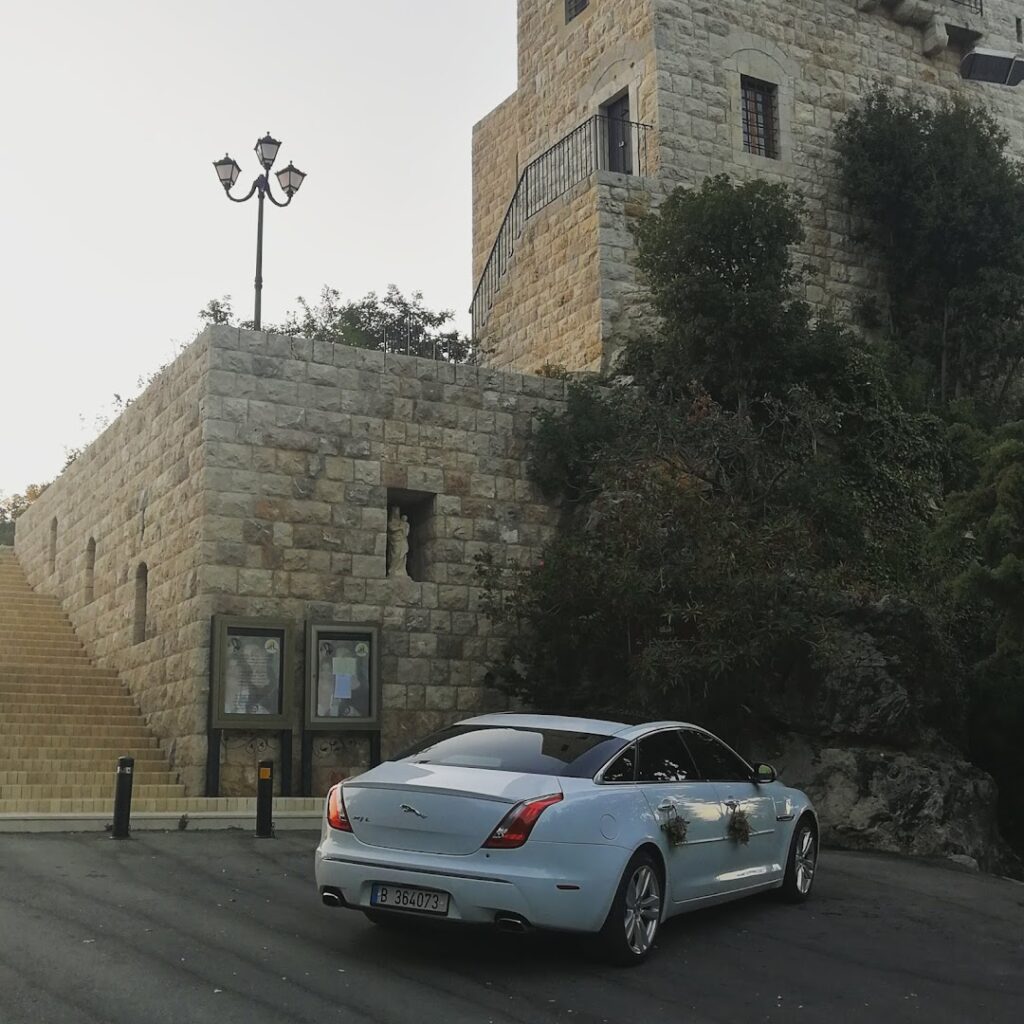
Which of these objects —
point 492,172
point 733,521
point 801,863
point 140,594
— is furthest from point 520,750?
point 492,172

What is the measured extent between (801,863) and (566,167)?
1567 cm

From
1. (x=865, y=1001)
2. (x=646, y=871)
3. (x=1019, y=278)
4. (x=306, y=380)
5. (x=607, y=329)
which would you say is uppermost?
(x=1019, y=278)

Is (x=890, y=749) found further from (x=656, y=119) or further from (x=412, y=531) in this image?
(x=656, y=119)

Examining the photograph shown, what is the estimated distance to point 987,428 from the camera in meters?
20.3

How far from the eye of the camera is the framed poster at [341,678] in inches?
571

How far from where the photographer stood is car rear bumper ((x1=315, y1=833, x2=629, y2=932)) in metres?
6.41

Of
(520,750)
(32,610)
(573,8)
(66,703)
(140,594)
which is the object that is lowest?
(520,750)

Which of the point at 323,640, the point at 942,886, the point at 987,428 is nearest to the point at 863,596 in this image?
the point at 942,886

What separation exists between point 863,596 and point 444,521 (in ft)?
16.9

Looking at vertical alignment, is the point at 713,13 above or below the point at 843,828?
above

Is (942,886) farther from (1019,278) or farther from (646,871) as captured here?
(1019,278)

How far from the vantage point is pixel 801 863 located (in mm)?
9086

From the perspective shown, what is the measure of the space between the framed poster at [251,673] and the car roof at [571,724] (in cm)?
659

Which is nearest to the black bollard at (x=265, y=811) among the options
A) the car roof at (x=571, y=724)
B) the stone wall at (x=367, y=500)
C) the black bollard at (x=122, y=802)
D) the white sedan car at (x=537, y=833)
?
the black bollard at (x=122, y=802)
